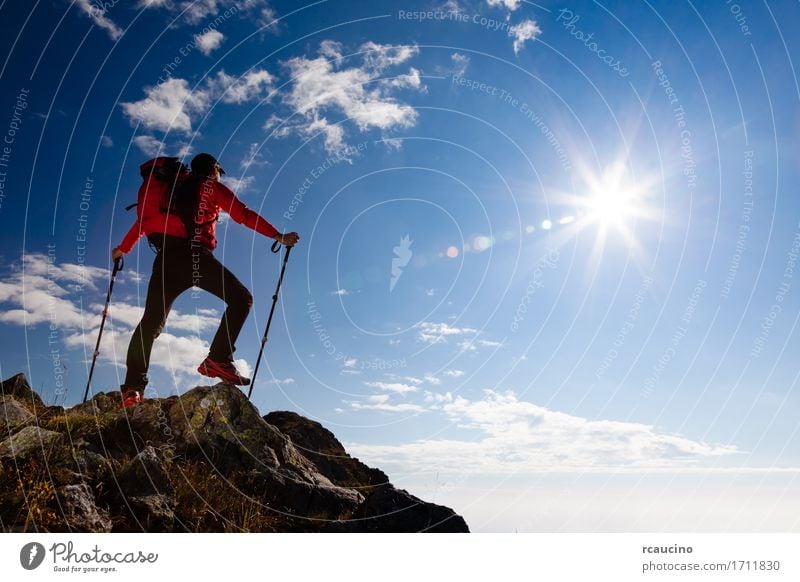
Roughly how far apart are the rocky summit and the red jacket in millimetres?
2957

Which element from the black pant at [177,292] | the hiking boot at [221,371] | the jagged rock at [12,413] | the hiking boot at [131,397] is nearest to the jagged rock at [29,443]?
the jagged rock at [12,413]

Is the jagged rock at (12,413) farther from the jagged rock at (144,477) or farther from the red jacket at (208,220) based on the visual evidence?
the red jacket at (208,220)

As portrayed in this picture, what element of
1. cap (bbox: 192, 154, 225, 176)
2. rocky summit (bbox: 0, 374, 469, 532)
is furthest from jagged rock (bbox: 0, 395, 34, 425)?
cap (bbox: 192, 154, 225, 176)

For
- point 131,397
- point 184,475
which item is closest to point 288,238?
point 131,397

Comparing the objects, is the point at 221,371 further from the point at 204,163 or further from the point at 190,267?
the point at 204,163

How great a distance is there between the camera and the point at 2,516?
6.82 metres

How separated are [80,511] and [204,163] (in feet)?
21.2

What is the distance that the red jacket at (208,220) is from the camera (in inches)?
408

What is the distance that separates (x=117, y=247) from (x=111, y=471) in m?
4.82

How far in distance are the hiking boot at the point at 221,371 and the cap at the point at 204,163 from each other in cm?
365

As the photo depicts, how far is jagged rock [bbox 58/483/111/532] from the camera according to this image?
682 cm

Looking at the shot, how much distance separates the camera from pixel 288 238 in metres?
11.1

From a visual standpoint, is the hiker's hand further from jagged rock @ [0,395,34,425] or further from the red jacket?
jagged rock @ [0,395,34,425]
